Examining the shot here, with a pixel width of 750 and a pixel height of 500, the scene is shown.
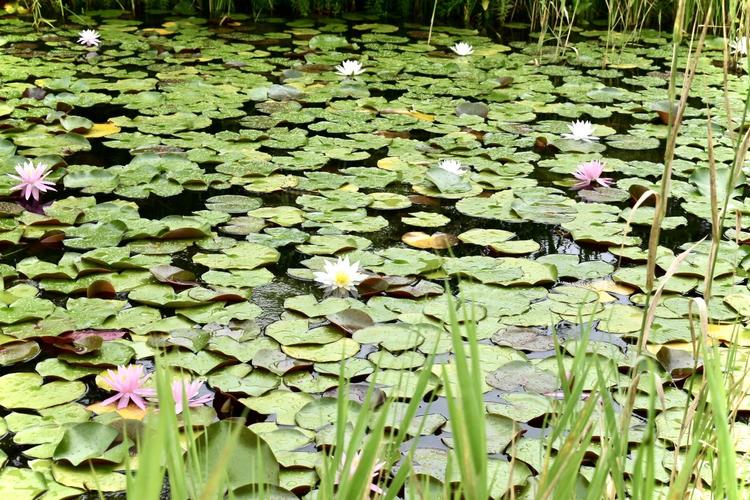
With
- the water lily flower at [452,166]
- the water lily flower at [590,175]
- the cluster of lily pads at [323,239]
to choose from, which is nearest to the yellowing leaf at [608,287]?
the cluster of lily pads at [323,239]

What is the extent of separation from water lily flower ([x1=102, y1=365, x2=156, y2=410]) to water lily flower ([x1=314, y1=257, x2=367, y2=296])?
572 mm

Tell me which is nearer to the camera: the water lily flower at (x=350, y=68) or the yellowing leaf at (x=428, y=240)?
the yellowing leaf at (x=428, y=240)

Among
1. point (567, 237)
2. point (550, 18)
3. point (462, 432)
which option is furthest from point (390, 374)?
point (550, 18)

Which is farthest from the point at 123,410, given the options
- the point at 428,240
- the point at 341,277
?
the point at 428,240

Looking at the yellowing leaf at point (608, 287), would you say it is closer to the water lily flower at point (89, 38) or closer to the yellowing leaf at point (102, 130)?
the yellowing leaf at point (102, 130)

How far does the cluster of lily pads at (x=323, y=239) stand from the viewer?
69.7 inches

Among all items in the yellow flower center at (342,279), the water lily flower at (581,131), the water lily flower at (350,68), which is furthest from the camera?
the water lily flower at (350,68)

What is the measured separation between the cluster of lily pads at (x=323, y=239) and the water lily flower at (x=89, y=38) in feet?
0.05

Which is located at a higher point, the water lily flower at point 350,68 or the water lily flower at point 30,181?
the water lily flower at point 350,68

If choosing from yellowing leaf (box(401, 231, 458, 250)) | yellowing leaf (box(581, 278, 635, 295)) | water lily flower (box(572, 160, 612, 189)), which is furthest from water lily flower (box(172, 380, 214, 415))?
water lily flower (box(572, 160, 612, 189))

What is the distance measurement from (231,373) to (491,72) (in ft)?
8.91

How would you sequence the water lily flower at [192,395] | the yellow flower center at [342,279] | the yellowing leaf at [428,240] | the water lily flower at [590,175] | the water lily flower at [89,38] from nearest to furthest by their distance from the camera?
1. the water lily flower at [192,395]
2. the yellow flower center at [342,279]
3. the yellowing leaf at [428,240]
4. the water lily flower at [590,175]
5. the water lily flower at [89,38]

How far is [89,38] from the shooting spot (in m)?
4.52

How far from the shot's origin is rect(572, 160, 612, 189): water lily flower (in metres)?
2.93
